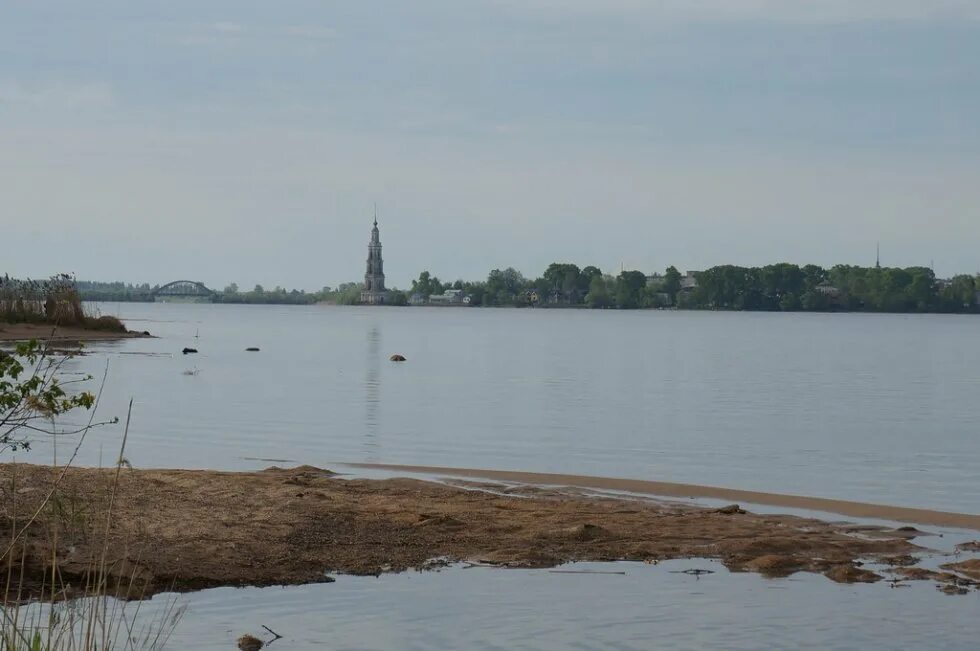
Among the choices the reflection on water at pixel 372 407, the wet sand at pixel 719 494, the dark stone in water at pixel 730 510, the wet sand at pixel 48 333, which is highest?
the wet sand at pixel 48 333

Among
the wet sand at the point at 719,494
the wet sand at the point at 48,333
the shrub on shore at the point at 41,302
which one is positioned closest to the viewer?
the wet sand at the point at 719,494

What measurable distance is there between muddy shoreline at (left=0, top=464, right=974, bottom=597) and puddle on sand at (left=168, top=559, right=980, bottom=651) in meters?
0.48

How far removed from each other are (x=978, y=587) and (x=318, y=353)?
6274cm

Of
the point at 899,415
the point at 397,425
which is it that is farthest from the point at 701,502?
the point at 899,415

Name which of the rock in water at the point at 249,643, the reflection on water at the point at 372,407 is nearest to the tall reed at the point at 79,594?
the rock in water at the point at 249,643

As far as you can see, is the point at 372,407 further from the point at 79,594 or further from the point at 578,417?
the point at 79,594

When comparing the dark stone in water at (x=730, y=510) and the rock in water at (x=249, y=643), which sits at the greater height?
the dark stone in water at (x=730, y=510)

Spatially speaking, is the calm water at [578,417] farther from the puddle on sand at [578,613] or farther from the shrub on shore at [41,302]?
the puddle on sand at [578,613]

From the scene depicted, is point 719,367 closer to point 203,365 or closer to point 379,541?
point 203,365

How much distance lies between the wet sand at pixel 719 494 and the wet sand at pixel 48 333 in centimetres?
3551

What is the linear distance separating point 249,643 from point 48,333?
5406 cm

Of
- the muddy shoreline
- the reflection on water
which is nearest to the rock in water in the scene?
the muddy shoreline

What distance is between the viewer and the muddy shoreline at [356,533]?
12523mm

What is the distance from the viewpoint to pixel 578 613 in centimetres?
1182
